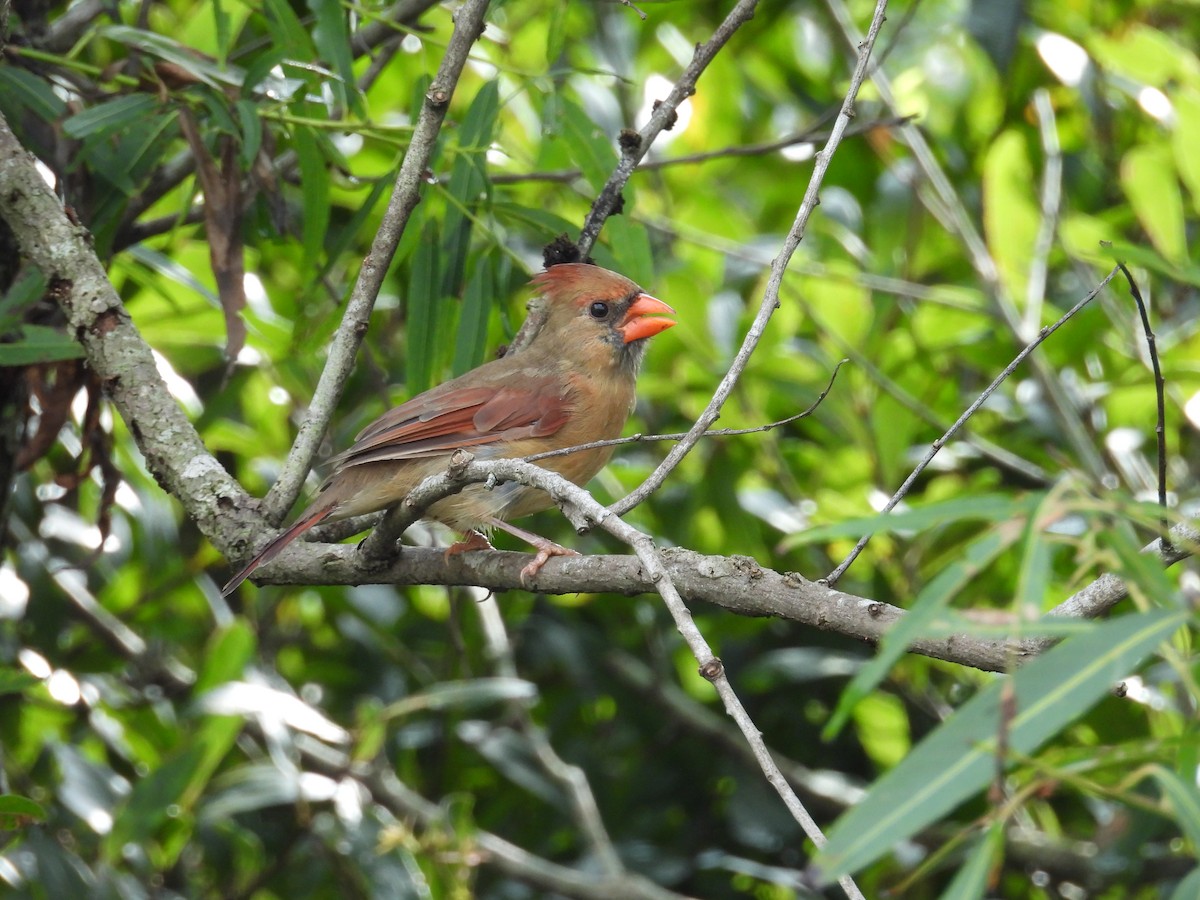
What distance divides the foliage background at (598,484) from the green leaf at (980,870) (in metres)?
2.37

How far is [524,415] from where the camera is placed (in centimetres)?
402

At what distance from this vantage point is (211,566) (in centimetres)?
534

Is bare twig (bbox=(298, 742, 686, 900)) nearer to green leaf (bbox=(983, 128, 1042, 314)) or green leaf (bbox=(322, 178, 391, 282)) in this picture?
green leaf (bbox=(322, 178, 391, 282))

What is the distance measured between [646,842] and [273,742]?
56.8 inches

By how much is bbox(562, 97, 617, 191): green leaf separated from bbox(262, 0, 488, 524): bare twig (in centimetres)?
67

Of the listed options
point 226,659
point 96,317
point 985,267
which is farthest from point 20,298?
point 985,267

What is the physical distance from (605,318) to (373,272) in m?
1.63

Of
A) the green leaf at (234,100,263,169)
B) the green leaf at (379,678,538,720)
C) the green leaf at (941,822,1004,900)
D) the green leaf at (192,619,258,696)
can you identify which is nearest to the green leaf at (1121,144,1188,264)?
the green leaf at (379,678,538,720)

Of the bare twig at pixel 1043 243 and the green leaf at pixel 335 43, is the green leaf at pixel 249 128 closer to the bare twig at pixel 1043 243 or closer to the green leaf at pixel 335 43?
the green leaf at pixel 335 43

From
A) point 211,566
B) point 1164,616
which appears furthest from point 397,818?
point 1164,616

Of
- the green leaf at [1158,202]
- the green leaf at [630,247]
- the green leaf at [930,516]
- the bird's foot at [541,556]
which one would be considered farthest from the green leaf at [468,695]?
the green leaf at [930,516]

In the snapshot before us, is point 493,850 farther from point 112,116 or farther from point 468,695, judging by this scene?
point 112,116

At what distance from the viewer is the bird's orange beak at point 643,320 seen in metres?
4.37

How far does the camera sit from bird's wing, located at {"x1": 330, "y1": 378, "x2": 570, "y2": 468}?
3.79 m
